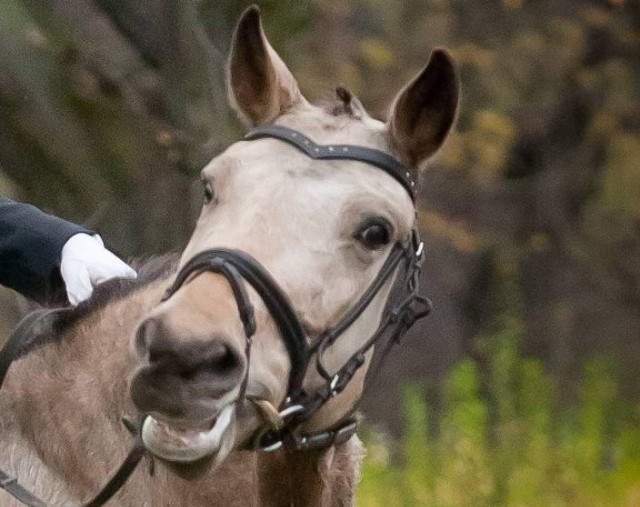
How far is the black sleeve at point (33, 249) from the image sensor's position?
12.9 ft

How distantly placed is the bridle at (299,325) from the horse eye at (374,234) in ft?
0.20

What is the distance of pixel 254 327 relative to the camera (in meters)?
3.12

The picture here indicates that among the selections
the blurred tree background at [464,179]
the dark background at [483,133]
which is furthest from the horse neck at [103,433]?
the dark background at [483,133]

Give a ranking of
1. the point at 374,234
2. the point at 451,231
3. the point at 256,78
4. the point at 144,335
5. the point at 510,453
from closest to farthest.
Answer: the point at 144,335 < the point at 374,234 < the point at 256,78 < the point at 510,453 < the point at 451,231

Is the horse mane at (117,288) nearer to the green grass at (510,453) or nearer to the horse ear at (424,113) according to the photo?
the horse ear at (424,113)

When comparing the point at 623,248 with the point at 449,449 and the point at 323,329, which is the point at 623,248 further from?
the point at 323,329

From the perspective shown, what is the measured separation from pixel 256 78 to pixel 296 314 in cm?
72

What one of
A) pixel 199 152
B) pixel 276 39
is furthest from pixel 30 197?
pixel 276 39

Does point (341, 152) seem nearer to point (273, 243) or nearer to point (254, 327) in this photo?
point (273, 243)

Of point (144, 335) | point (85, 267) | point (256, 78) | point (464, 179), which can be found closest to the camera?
point (144, 335)

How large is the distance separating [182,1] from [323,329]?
4800 millimetres

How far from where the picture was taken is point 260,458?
358 centimetres

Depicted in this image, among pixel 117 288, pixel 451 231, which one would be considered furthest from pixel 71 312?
pixel 451 231

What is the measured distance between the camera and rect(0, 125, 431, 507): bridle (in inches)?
124
